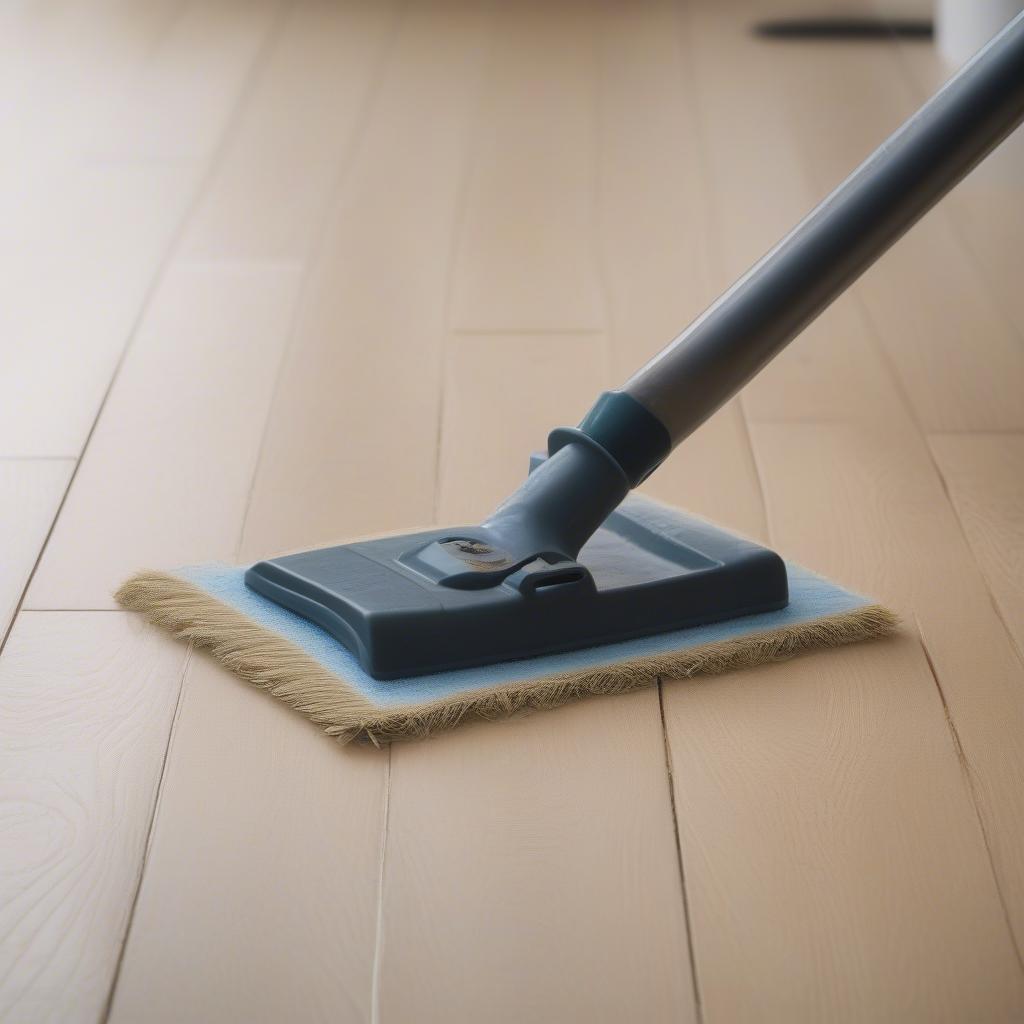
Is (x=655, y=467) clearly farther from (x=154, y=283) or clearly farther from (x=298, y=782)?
(x=154, y=283)

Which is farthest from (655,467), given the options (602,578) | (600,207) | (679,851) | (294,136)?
(294,136)

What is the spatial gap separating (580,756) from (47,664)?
0.35 metres

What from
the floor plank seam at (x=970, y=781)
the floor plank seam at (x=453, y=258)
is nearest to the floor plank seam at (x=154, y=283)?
the floor plank seam at (x=453, y=258)

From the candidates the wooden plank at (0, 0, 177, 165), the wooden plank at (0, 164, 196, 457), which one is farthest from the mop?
the wooden plank at (0, 0, 177, 165)

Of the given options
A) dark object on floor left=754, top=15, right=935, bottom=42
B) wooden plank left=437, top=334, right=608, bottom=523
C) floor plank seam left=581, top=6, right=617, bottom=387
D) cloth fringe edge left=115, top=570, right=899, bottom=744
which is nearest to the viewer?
cloth fringe edge left=115, top=570, right=899, bottom=744

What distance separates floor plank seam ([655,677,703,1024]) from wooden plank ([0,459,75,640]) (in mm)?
435

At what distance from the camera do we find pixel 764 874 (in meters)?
0.80

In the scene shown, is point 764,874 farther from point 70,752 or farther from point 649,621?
point 70,752

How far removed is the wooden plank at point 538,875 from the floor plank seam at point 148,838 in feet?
0.40

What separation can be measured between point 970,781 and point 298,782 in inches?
15.0

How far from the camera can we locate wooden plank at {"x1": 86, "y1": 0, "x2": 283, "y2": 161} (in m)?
2.21

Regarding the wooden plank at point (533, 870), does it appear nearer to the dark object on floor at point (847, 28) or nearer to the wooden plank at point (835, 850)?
the wooden plank at point (835, 850)

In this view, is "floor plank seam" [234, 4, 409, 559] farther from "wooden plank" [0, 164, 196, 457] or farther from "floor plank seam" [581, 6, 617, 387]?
"floor plank seam" [581, 6, 617, 387]

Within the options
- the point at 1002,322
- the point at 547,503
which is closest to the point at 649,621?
the point at 547,503
